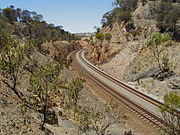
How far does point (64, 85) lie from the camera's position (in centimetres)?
2817

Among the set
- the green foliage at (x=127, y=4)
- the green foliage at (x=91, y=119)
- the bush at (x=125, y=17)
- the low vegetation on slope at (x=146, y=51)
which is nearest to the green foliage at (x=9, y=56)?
the green foliage at (x=91, y=119)

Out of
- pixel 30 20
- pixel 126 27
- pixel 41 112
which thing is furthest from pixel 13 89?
pixel 30 20

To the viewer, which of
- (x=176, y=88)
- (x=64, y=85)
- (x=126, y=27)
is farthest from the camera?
(x=126, y=27)

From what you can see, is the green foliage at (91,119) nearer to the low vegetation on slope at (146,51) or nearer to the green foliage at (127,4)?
the low vegetation on slope at (146,51)

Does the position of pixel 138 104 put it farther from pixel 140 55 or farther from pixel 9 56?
pixel 140 55

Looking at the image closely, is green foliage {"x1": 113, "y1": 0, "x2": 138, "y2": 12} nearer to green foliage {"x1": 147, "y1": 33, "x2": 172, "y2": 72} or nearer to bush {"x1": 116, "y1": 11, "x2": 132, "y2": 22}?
bush {"x1": 116, "y1": 11, "x2": 132, "y2": 22}

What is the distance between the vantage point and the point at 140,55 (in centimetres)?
4072

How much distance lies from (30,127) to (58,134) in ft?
7.62

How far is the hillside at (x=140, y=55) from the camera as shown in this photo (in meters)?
29.8

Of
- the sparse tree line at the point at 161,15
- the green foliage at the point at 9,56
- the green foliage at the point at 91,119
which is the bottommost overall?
the green foliage at the point at 91,119

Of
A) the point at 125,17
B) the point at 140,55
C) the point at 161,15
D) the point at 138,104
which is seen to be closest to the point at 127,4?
the point at 125,17

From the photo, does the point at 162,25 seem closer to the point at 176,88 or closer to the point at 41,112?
the point at 176,88

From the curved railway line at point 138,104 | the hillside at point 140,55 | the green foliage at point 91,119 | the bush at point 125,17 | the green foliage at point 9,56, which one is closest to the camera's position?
the green foliage at point 91,119

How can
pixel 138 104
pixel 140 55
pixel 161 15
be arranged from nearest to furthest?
pixel 138 104, pixel 140 55, pixel 161 15
